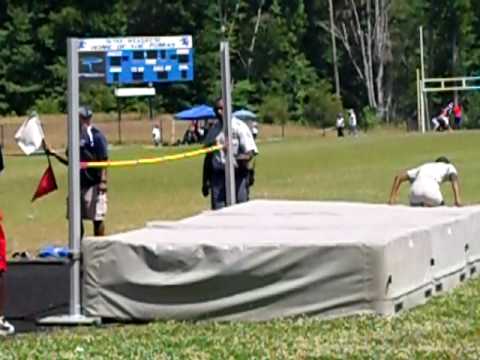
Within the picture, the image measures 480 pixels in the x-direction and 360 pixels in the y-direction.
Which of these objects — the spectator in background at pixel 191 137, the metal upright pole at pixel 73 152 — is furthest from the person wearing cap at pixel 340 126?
the metal upright pole at pixel 73 152

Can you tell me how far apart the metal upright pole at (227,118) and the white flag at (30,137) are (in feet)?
10.1

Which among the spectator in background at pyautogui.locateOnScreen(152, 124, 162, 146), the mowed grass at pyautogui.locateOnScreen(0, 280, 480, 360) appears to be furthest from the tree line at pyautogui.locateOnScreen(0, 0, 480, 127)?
the mowed grass at pyautogui.locateOnScreen(0, 280, 480, 360)

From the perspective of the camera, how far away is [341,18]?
100 meters

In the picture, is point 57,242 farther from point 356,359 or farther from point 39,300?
point 356,359

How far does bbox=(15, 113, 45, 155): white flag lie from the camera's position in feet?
41.3

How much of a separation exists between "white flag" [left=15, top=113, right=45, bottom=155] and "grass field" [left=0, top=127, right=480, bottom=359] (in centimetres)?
181

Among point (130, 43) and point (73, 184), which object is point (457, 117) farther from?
point (73, 184)

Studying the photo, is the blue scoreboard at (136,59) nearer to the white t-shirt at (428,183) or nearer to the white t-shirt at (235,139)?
the white t-shirt at (235,139)

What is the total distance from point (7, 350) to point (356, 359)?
2.58 metres

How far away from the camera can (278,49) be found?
91.7 m

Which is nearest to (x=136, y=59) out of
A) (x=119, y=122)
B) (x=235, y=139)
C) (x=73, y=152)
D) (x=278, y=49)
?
(x=73, y=152)

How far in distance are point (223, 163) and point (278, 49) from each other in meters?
73.8

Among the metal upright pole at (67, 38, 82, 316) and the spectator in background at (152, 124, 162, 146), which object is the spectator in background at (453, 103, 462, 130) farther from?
the metal upright pole at (67, 38, 82, 316)

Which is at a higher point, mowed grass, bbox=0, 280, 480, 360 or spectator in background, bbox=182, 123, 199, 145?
spectator in background, bbox=182, 123, 199, 145
